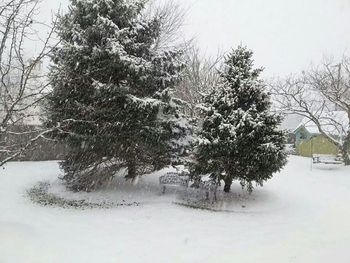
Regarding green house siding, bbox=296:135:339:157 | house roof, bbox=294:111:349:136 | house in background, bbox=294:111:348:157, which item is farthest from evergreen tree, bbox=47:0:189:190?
green house siding, bbox=296:135:339:157

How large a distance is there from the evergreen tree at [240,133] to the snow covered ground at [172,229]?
109cm

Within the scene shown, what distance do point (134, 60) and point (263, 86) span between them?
4.06 metres

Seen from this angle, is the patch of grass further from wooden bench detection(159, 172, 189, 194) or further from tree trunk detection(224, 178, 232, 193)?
tree trunk detection(224, 178, 232, 193)

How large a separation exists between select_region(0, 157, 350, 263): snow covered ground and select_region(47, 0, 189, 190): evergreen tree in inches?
44.6

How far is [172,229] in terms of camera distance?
9.17 m

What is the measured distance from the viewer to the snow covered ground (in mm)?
7258

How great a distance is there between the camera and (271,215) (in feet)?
36.2

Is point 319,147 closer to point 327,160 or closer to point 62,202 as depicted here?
point 327,160

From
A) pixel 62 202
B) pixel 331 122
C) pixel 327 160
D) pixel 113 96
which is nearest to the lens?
pixel 62 202

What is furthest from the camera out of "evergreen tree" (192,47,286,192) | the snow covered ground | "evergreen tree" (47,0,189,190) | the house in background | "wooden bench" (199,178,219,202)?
the house in background

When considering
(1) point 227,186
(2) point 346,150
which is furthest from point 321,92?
(1) point 227,186

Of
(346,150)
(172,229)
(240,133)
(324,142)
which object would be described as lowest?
(172,229)

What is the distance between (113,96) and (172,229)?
4.71 m

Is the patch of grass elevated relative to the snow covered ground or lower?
elevated
